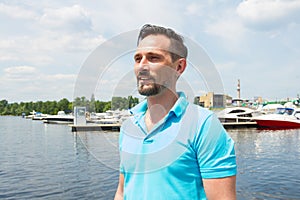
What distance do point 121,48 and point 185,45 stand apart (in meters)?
0.63

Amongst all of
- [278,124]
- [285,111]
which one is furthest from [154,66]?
[285,111]

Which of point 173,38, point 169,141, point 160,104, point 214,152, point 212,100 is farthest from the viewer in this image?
point 212,100

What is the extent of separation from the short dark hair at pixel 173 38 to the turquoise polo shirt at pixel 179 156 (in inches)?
12.6

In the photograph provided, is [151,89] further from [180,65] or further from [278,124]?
[278,124]

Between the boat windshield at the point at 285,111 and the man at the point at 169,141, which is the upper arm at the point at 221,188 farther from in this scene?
the boat windshield at the point at 285,111

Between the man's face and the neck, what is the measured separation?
95 millimetres

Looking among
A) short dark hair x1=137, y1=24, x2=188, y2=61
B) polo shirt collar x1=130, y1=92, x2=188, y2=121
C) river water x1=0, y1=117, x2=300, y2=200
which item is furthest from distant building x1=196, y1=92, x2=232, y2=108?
river water x1=0, y1=117, x2=300, y2=200

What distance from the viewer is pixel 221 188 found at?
5.91 feet

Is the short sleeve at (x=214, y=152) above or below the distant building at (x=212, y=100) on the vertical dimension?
below

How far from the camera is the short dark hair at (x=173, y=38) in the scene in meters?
2.06

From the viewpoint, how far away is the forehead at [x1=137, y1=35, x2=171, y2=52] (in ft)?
6.64

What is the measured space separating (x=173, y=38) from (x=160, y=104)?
0.48 metres

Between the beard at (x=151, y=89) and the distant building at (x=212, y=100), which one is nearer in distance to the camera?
the beard at (x=151, y=89)

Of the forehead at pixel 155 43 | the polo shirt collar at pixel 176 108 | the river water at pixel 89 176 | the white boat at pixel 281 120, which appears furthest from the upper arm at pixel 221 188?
the white boat at pixel 281 120
